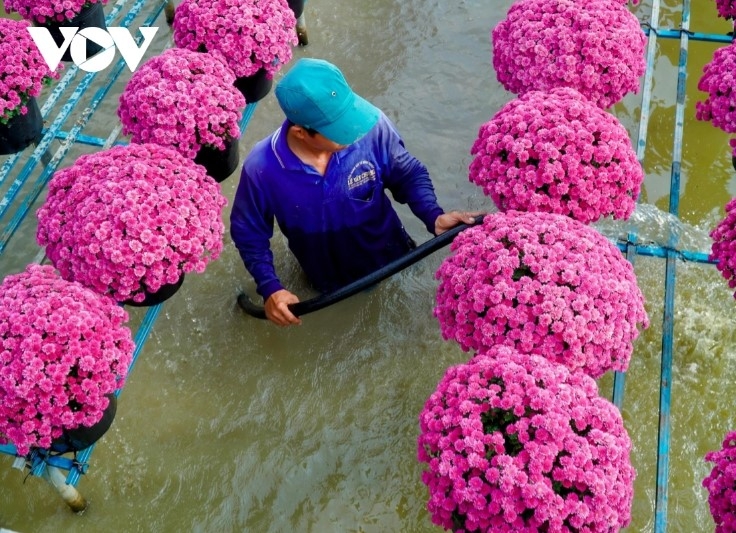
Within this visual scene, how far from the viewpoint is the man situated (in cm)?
307

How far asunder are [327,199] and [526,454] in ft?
5.44

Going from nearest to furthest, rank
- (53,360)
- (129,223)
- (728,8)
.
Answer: (53,360)
(129,223)
(728,8)

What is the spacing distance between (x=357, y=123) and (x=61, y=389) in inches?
62.3

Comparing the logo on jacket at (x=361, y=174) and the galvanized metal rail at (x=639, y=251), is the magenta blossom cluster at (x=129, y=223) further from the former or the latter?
the logo on jacket at (x=361, y=174)

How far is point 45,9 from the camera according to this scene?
4.52m

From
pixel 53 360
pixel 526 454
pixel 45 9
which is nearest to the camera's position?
pixel 526 454

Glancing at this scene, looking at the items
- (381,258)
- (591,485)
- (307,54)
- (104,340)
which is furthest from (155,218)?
(307,54)

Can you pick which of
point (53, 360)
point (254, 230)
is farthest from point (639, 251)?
point (53, 360)

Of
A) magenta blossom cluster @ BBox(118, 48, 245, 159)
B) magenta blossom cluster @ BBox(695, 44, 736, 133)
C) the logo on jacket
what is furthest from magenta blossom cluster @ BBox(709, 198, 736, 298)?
magenta blossom cluster @ BBox(118, 48, 245, 159)

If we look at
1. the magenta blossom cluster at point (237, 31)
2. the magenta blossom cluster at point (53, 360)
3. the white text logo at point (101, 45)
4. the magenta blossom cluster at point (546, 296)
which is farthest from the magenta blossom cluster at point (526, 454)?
the white text logo at point (101, 45)

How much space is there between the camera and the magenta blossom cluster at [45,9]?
452 centimetres

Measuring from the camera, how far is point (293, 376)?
167 inches

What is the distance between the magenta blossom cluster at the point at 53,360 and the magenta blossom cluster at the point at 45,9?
7.90 ft

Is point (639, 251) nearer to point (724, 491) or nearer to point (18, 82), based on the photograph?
point (724, 491)
